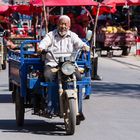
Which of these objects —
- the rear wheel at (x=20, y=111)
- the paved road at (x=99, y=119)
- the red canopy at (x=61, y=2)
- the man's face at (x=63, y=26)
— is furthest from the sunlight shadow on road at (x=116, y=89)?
the man's face at (x=63, y=26)

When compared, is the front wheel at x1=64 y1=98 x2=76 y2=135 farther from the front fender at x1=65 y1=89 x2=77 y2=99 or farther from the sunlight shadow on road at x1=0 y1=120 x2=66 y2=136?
the sunlight shadow on road at x1=0 y1=120 x2=66 y2=136

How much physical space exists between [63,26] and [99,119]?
2160 mm

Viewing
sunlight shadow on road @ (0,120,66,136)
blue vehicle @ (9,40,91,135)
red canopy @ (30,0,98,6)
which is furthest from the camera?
red canopy @ (30,0,98,6)

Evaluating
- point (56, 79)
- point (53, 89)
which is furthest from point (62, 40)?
point (53, 89)

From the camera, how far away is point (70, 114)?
9.84 m

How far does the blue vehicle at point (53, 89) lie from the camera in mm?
10008

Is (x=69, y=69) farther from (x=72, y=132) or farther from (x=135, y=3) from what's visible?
(x=135, y=3)

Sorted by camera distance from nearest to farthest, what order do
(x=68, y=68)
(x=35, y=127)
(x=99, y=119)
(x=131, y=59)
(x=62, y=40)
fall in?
(x=68, y=68), (x=62, y=40), (x=35, y=127), (x=99, y=119), (x=131, y=59)

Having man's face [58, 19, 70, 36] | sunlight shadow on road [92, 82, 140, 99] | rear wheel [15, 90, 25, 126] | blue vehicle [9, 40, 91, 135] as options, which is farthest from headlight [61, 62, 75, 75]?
sunlight shadow on road [92, 82, 140, 99]

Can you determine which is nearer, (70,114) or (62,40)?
(70,114)

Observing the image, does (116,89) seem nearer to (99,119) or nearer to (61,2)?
(61,2)

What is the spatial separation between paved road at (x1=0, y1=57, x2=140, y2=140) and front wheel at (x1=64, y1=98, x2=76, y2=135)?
0.45ft

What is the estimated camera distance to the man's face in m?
10.5

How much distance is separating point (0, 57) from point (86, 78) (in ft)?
44.6
